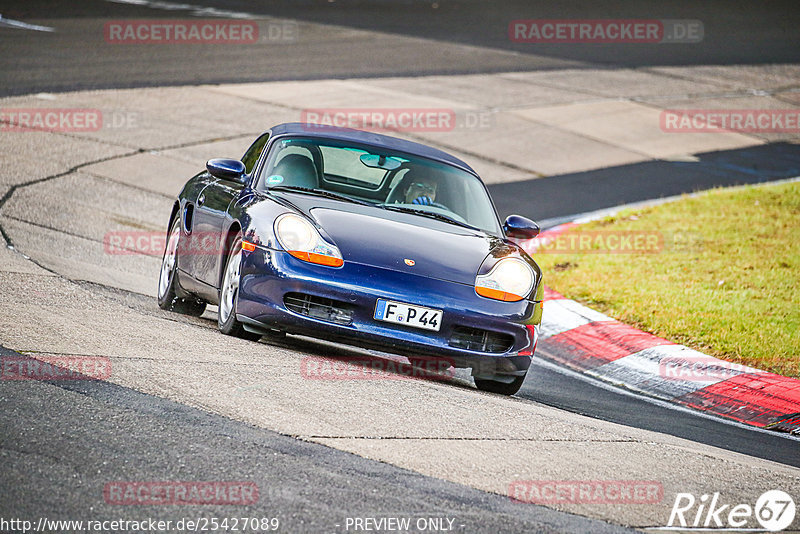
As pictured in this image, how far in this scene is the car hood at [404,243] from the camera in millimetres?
6324

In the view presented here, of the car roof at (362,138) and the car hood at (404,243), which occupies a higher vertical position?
the car roof at (362,138)

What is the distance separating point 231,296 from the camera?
6.66 metres

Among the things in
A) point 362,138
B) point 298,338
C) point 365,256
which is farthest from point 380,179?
point 365,256

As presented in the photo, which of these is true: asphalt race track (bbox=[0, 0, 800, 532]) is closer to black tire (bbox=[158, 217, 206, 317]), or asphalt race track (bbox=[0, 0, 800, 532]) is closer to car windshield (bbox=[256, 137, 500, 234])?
black tire (bbox=[158, 217, 206, 317])

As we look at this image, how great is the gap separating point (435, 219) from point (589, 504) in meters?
3.15

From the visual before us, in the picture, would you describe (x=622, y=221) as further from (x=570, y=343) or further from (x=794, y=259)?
(x=570, y=343)

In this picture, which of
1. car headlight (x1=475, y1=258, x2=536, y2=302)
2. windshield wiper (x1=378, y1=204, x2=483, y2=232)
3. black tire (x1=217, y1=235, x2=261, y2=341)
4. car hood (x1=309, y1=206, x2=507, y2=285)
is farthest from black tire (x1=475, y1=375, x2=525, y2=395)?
black tire (x1=217, y1=235, x2=261, y2=341)

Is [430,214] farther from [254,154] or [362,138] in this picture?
[254,154]

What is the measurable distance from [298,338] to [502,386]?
5.13ft

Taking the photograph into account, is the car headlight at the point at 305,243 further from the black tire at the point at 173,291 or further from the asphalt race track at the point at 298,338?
the black tire at the point at 173,291

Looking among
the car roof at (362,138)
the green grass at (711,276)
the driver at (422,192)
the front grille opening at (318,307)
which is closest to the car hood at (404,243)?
the front grille opening at (318,307)

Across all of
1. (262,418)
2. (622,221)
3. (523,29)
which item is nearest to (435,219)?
(262,418)

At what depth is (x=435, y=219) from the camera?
23.8ft

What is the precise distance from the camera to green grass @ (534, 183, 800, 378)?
28.3 ft
